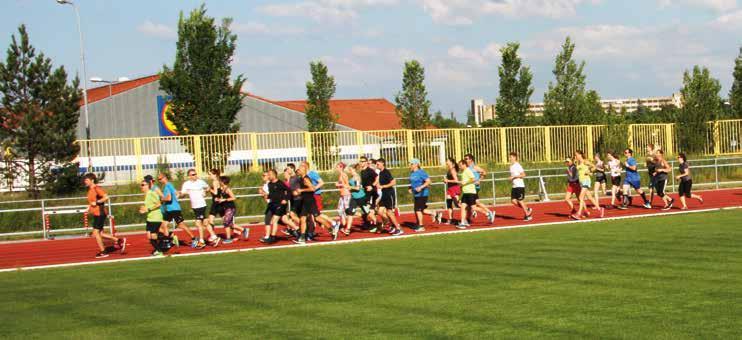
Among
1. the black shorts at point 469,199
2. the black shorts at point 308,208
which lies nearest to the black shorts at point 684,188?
the black shorts at point 469,199

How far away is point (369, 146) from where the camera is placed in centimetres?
3731

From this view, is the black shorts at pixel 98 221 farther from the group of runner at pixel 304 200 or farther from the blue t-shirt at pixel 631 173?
the blue t-shirt at pixel 631 173

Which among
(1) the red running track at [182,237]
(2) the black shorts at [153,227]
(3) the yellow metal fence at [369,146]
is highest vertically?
(3) the yellow metal fence at [369,146]

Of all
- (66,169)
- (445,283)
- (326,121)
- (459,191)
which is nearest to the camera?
(445,283)

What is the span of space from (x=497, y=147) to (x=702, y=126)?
38.6ft

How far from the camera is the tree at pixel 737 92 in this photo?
5125 centimetres

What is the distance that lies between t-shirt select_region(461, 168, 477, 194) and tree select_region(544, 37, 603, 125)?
24.7 meters

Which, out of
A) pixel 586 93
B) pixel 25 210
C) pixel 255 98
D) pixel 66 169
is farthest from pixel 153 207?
pixel 255 98

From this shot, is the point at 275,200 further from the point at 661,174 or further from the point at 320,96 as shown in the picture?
the point at 320,96

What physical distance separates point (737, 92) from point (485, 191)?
26.1 m

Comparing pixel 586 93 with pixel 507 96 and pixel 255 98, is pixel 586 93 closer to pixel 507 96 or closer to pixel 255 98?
pixel 507 96

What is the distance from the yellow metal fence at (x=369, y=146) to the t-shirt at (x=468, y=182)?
1369 cm

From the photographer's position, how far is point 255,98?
5700cm

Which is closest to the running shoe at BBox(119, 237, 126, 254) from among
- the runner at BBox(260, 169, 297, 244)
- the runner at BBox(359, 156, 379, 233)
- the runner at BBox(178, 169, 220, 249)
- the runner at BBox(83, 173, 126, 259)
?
the runner at BBox(83, 173, 126, 259)
